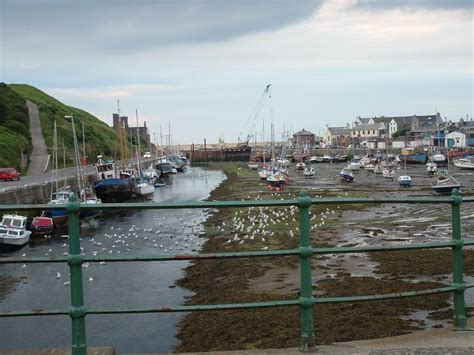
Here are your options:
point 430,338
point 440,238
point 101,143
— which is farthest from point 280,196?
point 101,143

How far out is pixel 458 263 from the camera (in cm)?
533

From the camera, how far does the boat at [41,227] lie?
113 ft

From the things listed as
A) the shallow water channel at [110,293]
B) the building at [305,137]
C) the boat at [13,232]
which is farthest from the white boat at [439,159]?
the boat at [13,232]

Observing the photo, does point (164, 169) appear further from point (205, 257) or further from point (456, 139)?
point (205, 257)

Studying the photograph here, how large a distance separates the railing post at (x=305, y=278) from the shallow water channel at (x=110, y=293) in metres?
7.61

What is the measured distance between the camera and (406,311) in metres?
12.1

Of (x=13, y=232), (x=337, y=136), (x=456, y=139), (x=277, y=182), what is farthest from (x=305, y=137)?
(x=13, y=232)

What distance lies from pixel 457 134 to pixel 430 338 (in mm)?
139726

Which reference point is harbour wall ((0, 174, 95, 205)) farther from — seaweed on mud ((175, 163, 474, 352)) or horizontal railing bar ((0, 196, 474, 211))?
horizontal railing bar ((0, 196, 474, 211))

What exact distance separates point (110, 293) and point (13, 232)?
43.5 ft

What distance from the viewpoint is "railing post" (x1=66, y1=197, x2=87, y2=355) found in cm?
440

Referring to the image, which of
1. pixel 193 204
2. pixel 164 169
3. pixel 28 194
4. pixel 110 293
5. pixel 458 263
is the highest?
pixel 193 204

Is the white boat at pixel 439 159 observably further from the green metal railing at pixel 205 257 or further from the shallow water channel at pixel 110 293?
the green metal railing at pixel 205 257

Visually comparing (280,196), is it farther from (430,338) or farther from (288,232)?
(430,338)
